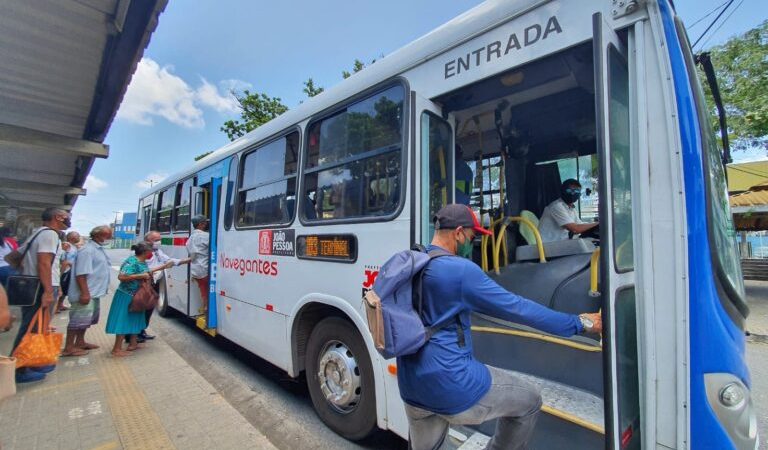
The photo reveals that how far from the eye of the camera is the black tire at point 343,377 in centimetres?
277

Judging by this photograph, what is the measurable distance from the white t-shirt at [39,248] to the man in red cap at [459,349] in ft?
13.6

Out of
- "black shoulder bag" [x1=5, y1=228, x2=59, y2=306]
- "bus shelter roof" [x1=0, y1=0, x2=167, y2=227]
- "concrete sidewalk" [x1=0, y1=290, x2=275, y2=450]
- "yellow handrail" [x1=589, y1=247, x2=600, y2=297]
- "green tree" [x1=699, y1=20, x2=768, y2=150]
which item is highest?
"green tree" [x1=699, y1=20, x2=768, y2=150]

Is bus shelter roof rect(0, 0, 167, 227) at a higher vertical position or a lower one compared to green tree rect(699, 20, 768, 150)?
lower

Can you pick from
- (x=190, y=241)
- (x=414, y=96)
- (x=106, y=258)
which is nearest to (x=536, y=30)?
(x=414, y=96)

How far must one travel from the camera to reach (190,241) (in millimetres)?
5262

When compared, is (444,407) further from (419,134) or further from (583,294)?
(419,134)

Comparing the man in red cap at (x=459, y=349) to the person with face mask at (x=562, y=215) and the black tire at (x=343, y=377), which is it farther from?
the person with face mask at (x=562, y=215)

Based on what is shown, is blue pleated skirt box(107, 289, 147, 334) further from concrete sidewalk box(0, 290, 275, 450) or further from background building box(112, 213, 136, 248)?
background building box(112, 213, 136, 248)

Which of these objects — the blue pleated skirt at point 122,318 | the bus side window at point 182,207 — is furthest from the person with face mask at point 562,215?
the bus side window at point 182,207

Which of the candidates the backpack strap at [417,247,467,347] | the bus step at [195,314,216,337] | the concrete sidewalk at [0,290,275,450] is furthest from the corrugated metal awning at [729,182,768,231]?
the concrete sidewalk at [0,290,275,450]

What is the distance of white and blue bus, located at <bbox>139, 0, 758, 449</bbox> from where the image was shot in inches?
61.8

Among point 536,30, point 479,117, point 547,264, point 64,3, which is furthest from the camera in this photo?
point 64,3

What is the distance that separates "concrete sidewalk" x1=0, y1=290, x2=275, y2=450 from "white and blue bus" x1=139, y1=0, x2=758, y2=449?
0.66 meters

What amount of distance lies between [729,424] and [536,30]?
74.4 inches
